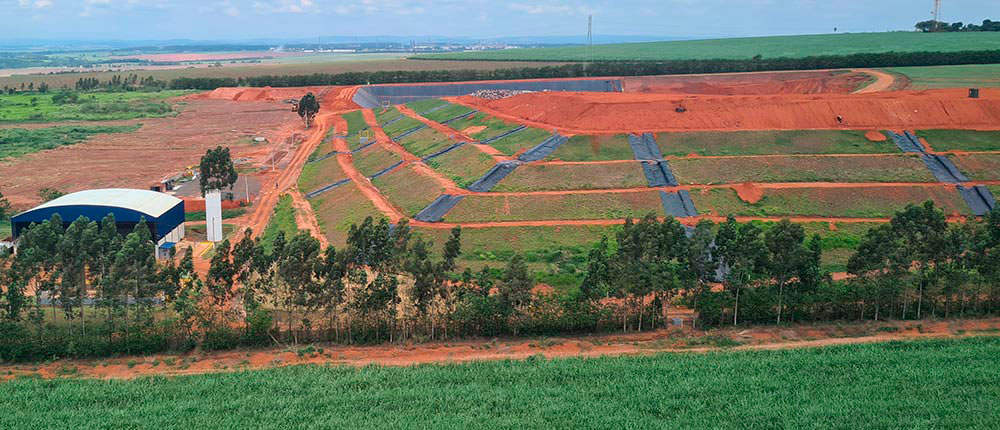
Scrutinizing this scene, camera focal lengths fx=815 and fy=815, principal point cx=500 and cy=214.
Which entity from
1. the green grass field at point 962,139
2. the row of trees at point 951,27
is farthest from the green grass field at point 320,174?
the row of trees at point 951,27

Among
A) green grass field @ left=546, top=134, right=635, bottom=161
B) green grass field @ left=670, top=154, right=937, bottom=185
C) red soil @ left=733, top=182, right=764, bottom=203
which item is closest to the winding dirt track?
green grass field @ left=670, top=154, right=937, bottom=185

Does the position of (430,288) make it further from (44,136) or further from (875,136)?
(44,136)

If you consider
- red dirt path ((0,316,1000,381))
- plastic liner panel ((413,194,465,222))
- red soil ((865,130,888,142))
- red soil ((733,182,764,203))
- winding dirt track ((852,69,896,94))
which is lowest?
red dirt path ((0,316,1000,381))

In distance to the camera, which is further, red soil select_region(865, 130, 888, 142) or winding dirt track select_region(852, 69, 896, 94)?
winding dirt track select_region(852, 69, 896, 94)

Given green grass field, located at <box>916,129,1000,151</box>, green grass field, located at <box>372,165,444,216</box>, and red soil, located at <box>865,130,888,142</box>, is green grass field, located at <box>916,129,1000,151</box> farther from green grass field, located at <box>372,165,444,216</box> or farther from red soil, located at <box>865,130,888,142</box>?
green grass field, located at <box>372,165,444,216</box>

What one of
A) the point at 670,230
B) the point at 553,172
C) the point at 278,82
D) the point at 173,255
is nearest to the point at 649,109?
the point at 553,172
